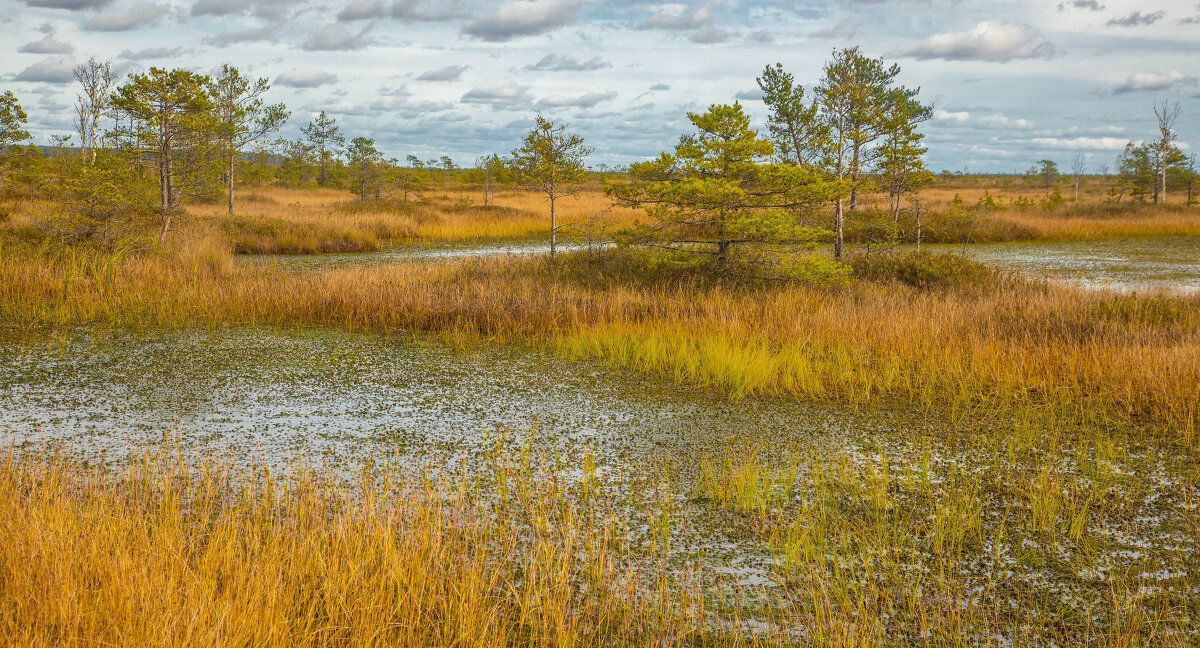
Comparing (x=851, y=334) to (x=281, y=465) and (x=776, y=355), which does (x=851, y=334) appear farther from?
(x=281, y=465)

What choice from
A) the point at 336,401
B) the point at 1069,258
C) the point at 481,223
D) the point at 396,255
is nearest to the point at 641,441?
the point at 336,401

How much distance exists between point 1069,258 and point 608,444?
15.9 metres

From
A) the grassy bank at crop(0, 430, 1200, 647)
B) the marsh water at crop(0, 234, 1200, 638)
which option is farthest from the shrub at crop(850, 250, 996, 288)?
the grassy bank at crop(0, 430, 1200, 647)

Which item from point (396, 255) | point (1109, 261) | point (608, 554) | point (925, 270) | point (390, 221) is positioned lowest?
point (608, 554)

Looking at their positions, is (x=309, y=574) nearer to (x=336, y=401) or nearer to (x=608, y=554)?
(x=608, y=554)

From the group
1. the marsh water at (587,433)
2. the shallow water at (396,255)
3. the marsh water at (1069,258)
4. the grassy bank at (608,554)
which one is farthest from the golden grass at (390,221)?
the grassy bank at (608,554)

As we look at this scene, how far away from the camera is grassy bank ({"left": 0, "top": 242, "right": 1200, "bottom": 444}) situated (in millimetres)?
6242

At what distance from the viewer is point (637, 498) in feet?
14.0

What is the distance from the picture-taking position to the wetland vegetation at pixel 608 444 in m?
2.95

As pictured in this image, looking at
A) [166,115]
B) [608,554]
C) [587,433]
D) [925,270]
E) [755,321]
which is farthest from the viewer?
[166,115]

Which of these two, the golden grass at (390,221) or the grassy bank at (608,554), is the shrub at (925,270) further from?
the grassy bank at (608,554)

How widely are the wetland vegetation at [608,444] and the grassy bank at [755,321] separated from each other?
46mm

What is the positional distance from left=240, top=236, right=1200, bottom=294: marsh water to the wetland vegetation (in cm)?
86

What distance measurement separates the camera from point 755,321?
8.30 meters
